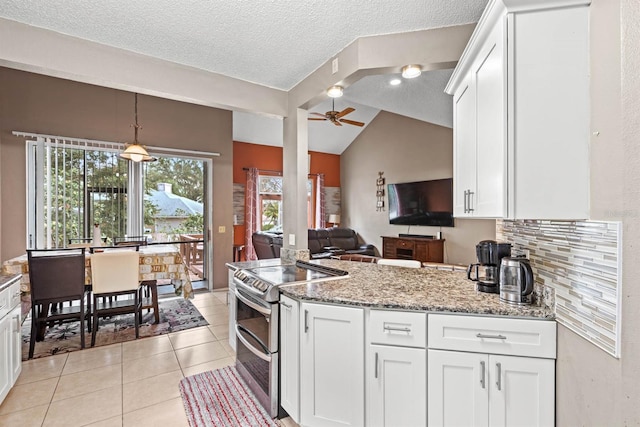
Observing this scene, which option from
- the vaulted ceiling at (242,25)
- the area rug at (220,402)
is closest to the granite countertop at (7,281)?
the area rug at (220,402)

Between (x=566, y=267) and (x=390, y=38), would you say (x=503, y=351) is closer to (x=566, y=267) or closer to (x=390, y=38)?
(x=566, y=267)

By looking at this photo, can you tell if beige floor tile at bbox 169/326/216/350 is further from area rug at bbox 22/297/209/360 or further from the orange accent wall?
the orange accent wall

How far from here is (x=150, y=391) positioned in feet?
7.48

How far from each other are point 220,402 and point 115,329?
2.17 meters

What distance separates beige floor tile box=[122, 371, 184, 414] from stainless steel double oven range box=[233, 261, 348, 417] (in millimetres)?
506

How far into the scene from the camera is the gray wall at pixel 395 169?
18.6 feet

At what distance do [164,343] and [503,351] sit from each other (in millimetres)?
3108

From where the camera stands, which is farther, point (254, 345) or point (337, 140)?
point (337, 140)

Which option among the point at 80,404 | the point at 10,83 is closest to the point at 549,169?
the point at 80,404

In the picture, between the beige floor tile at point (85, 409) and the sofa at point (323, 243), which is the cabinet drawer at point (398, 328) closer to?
the beige floor tile at point (85, 409)

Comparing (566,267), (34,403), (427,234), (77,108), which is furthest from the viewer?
(427,234)

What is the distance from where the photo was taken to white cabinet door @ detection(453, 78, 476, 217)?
168 cm

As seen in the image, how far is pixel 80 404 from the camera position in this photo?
212 cm

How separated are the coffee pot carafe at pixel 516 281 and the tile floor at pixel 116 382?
210cm
